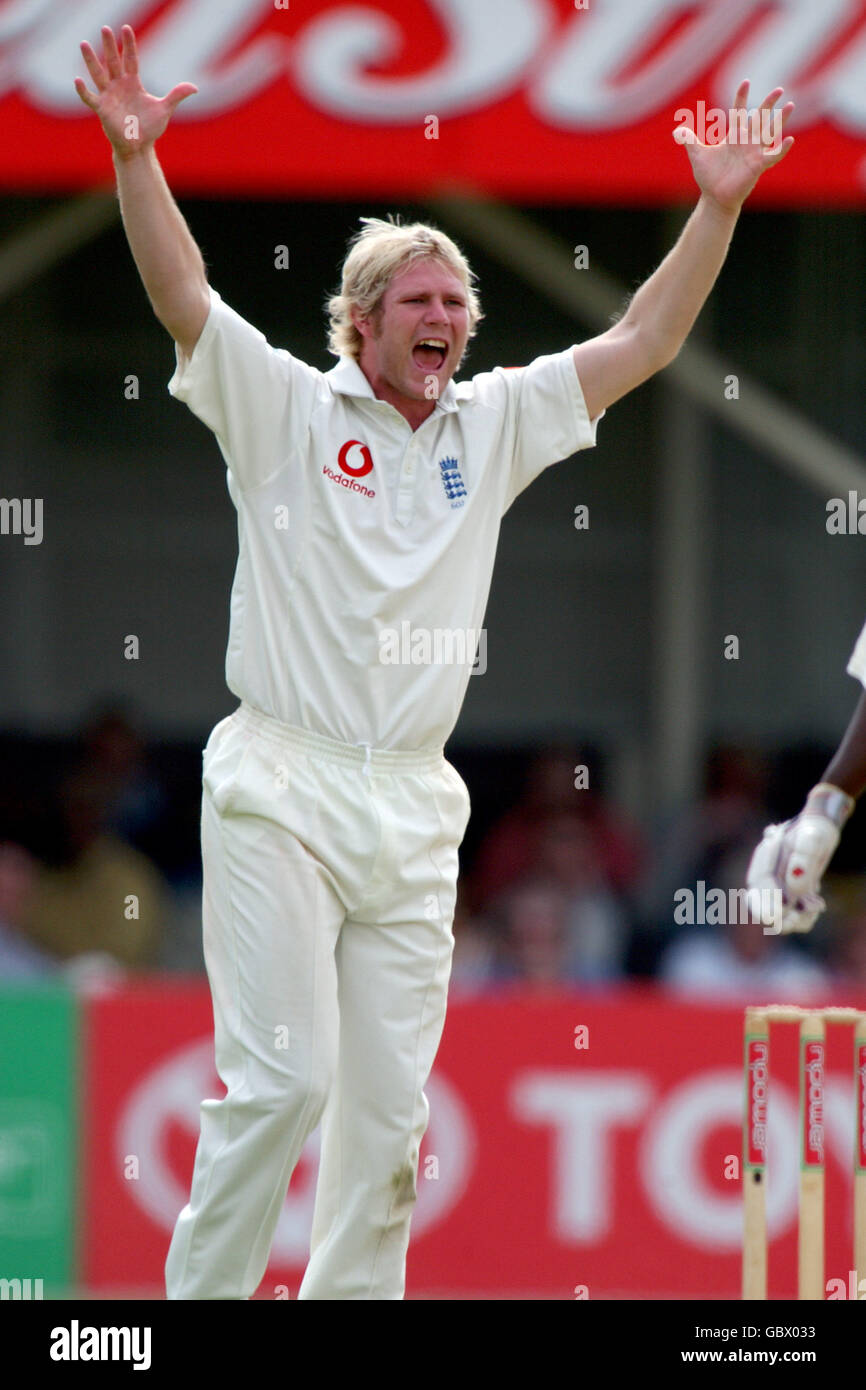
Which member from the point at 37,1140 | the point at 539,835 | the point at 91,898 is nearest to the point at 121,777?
the point at 91,898

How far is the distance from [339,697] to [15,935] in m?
4.07

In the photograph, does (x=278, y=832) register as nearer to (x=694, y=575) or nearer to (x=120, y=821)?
(x=120, y=821)

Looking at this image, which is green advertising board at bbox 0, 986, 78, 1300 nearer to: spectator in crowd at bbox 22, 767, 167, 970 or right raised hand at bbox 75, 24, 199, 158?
spectator in crowd at bbox 22, 767, 167, 970

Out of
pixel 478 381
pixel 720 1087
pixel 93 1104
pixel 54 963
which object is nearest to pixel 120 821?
pixel 54 963

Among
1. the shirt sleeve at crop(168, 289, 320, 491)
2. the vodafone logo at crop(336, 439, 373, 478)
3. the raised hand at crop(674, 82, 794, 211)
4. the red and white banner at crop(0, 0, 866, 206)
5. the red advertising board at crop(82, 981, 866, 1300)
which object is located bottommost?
the red advertising board at crop(82, 981, 866, 1300)

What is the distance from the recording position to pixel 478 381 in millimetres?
3990

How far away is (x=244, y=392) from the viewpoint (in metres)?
3.71

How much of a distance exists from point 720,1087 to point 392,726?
314cm

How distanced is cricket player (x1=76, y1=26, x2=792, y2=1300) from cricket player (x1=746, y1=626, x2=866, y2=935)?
57 centimetres

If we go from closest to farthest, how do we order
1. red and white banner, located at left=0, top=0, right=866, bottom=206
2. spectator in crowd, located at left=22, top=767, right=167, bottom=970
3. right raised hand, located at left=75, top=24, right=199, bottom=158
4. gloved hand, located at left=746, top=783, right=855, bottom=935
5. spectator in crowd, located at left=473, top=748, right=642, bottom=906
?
right raised hand, located at left=75, top=24, right=199, bottom=158
gloved hand, located at left=746, top=783, right=855, bottom=935
red and white banner, located at left=0, top=0, right=866, bottom=206
spectator in crowd, located at left=22, top=767, right=167, bottom=970
spectator in crowd, located at left=473, top=748, right=642, bottom=906

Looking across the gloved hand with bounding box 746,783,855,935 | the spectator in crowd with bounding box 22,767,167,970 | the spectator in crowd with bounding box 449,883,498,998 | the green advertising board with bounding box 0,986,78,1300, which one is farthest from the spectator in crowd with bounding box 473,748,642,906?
the gloved hand with bounding box 746,783,855,935

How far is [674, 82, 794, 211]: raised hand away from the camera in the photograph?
3.80 m

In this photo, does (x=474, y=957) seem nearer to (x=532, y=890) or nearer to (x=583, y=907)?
(x=532, y=890)

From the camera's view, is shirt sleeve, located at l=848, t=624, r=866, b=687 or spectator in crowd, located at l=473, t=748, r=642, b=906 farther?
spectator in crowd, located at l=473, t=748, r=642, b=906
